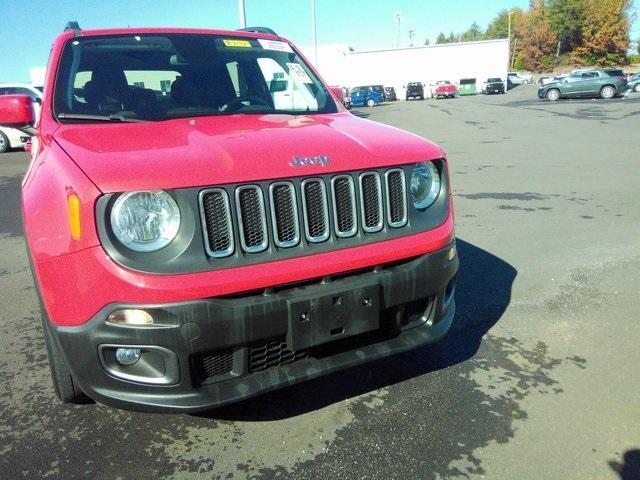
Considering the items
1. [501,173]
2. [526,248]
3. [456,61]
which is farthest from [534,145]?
[456,61]

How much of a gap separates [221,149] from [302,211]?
0.45m

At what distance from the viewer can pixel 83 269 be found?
2.02 metres

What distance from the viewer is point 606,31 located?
2768 inches

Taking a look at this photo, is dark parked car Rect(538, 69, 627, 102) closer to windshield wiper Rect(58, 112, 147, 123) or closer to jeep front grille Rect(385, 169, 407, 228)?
jeep front grille Rect(385, 169, 407, 228)

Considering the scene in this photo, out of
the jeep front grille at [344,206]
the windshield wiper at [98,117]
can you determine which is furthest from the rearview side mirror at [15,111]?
the jeep front grille at [344,206]

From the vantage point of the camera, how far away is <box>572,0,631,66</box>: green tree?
229 ft

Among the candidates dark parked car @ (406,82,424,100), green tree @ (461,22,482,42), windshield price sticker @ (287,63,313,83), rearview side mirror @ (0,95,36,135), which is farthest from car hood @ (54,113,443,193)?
green tree @ (461,22,482,42)

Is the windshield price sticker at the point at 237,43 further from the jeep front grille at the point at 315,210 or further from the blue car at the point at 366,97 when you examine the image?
the blue car at the point at 366,97

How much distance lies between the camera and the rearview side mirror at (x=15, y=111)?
3402 mm

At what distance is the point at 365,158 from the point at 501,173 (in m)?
7.87

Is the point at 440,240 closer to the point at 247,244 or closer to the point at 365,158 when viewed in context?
the point at 365,158

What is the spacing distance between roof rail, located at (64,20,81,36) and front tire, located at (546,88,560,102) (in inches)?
1429

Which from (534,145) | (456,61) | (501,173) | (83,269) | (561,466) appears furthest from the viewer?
(456,61)

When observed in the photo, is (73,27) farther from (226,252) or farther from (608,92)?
(608,92)
